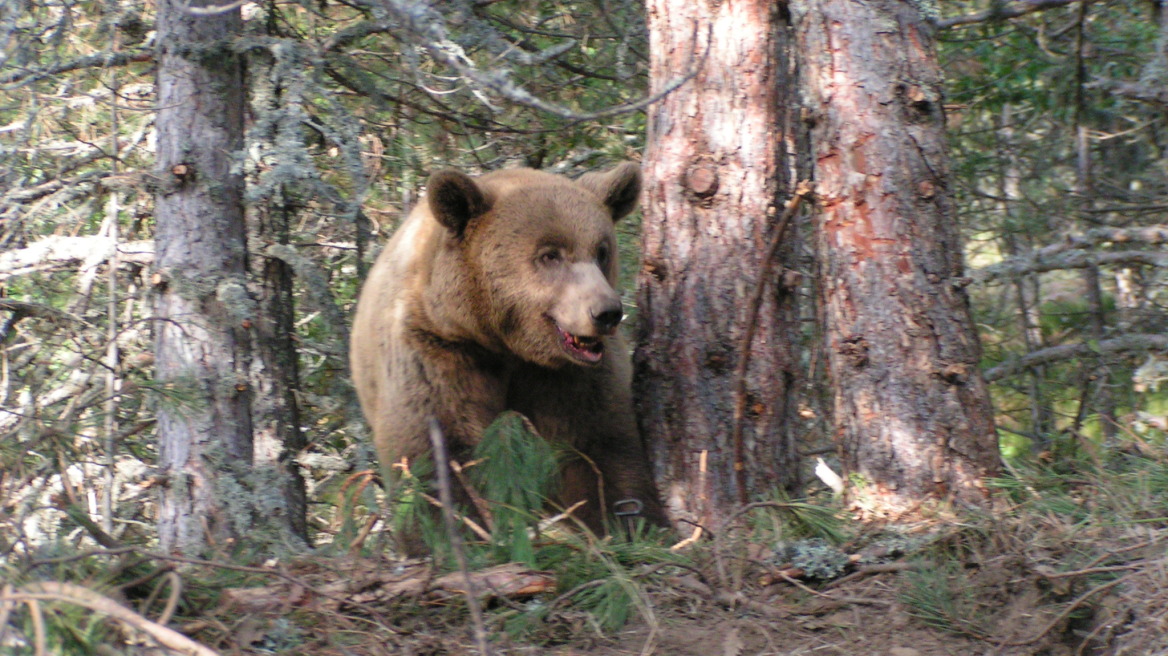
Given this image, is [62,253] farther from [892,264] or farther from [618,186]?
[892,264]

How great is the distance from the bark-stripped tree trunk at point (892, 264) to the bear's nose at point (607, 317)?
875mm

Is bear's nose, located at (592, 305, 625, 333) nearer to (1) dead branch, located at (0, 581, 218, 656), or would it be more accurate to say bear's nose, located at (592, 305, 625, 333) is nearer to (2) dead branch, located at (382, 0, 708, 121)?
(2) dead branch, located at (382, 0, 708, 121)

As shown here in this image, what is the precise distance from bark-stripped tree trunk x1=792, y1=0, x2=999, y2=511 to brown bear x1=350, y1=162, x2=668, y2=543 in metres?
1.01

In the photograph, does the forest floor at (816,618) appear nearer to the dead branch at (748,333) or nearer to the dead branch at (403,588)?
the dead branch at (403,588)

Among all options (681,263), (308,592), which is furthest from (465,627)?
(681,263)

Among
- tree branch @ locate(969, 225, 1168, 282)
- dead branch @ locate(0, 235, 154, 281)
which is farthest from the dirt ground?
dead branch @ locate(0, 235, 154, 281)

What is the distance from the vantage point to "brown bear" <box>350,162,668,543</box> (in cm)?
482

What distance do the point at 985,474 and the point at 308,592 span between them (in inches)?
102

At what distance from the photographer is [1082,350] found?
21.1 ft

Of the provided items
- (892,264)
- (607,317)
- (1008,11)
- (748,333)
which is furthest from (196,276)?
(1008,11)

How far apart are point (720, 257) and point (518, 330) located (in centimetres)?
99

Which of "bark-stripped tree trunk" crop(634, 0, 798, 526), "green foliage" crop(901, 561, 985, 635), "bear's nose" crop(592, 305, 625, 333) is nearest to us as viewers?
"green foliage" crop(901, 561, 985, 635)

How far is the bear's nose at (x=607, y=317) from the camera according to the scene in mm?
4527

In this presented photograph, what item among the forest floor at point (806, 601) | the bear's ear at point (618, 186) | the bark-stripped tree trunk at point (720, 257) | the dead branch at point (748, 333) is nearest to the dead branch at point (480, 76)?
the dead branch at point (748, 333)
